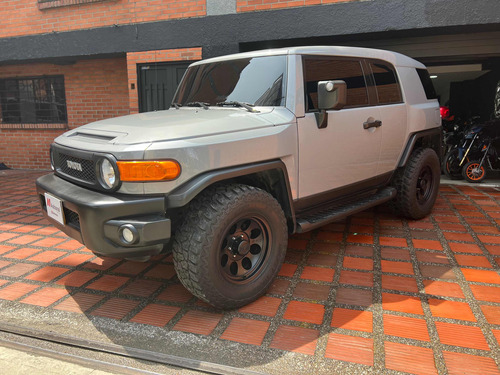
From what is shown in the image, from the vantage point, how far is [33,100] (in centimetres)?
930

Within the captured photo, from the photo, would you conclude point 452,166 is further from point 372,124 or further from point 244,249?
point 244,249

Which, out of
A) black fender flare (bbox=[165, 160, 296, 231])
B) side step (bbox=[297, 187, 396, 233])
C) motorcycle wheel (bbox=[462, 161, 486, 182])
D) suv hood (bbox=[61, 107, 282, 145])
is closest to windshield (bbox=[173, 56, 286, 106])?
suv hood (bbox=[61, 107, 282, 145])

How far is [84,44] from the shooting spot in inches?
302

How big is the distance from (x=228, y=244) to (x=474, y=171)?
6.09 metres

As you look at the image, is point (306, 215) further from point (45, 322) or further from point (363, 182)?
point (45, 322)

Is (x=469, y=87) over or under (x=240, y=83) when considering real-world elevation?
over

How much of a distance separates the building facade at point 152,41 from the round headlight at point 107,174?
4.82 metres

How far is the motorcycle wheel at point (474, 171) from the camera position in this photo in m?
7.14

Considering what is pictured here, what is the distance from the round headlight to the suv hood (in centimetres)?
15

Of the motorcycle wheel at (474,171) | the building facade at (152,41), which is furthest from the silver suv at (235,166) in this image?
the motorcycle wheel at (474,171)

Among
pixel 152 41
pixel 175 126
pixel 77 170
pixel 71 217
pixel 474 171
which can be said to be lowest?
pixel 474 171

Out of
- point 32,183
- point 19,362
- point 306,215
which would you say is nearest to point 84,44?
point 32,183

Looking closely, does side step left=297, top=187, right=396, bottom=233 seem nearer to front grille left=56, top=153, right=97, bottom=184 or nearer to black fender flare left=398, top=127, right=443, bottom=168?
black fender flare left=398, top=127, right=443, bottom=168

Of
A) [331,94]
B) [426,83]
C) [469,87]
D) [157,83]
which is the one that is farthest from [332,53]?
[469,87]
